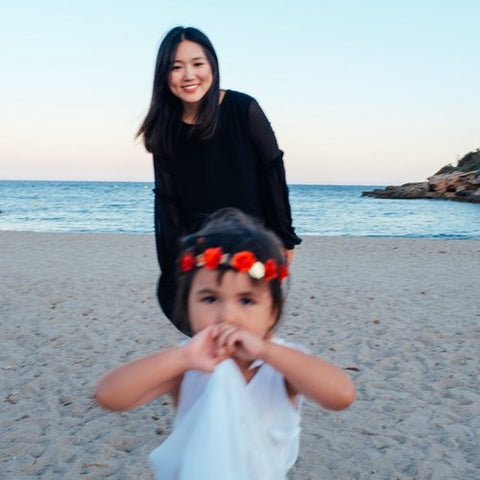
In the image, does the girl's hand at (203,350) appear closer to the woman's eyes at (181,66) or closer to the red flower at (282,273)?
the red flower at (282,273)

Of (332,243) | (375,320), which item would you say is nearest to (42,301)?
(375,320)

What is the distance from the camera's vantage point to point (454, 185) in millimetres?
54500

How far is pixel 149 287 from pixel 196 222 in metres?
8.04

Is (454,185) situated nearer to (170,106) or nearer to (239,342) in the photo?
(170,106)

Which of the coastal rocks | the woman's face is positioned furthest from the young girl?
the coastal rocks

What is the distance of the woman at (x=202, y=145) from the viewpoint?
2756 mm

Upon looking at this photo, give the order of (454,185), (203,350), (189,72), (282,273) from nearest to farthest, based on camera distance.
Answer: (203,350) → (282,273) → (189,72) → (454,185)

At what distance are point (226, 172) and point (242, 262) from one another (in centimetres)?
104

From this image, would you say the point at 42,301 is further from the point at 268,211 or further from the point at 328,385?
the point at 328,385

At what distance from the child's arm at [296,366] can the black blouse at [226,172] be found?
1.12 meters

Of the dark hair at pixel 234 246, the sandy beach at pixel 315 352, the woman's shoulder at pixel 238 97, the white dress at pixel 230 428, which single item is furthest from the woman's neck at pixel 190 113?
the sandy beach at pixel 315 352

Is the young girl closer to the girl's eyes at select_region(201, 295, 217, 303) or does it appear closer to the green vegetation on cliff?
the girl's eyes at select_region(201, 295, 217, 303)

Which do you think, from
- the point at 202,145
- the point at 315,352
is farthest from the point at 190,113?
the point at 315,352

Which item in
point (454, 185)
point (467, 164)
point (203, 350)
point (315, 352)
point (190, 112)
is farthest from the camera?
point (467, 164)
